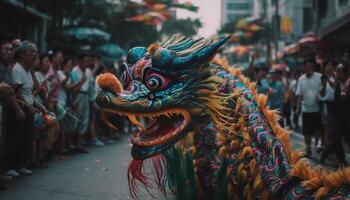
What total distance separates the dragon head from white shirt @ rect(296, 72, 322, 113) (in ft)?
18.6

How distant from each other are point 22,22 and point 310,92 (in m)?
11.0

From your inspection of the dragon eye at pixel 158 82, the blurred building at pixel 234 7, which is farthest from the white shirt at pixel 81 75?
the blurred building at pixel 234 7

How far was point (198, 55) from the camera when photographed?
4652 mm

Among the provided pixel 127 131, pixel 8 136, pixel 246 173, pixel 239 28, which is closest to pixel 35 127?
pixel 8 136

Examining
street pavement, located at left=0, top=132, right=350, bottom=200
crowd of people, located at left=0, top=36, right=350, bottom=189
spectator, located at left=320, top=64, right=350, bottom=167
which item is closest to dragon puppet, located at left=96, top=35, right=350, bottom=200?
street pavement, located at left=0, top=132, right=350, bottom=200

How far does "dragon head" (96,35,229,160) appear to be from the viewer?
4.59 metres

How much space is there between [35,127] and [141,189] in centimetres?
243

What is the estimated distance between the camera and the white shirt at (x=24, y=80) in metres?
7.22

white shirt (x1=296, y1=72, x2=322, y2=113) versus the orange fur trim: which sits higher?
the orange fur trim

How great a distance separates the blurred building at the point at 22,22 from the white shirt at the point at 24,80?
5.82m

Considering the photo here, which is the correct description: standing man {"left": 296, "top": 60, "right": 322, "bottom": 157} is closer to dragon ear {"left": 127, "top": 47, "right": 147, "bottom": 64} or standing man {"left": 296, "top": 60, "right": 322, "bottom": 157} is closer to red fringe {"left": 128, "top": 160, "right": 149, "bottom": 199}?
dragon ear {"left": 127, "top": 47, "right": 147, "bottom": 64}

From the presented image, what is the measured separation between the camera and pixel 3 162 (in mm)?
7348

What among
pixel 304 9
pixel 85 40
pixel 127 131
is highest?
pixel 304 9

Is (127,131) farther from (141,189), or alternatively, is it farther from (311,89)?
(141,189)
